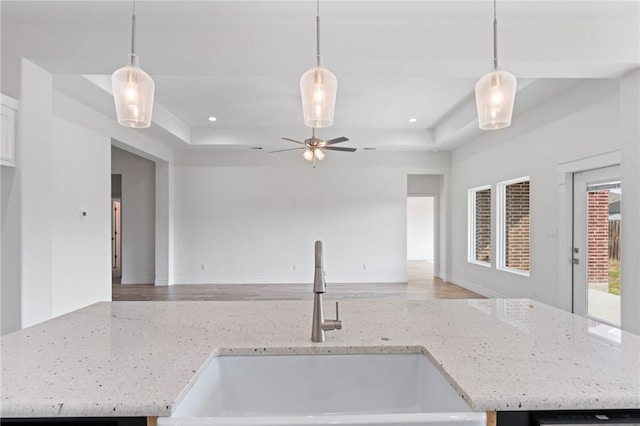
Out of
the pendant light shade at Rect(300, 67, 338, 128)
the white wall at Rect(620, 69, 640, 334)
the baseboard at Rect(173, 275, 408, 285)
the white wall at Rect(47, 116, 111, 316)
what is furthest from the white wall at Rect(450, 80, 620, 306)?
the white wall at Rect(47, 116, 111, 316)

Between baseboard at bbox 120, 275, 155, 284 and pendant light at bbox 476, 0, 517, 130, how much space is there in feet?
23.3

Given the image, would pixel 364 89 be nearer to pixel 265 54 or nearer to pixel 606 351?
pixel 265 54

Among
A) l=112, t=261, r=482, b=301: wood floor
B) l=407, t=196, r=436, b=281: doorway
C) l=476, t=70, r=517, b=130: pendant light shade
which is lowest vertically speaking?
l=112, t=261, r=482, b=301: wood floor

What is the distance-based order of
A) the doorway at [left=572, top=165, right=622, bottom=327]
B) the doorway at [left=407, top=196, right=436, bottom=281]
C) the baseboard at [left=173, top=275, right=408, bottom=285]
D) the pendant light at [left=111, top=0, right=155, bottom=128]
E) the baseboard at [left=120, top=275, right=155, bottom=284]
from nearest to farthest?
1. the pendant light at [left=111, top=0, right=155, bottom=128]
2. the doorway at [left=572, top=165, right=622, bottom=327]
3. the baseboard at [left=120, top=275, right=155, bottom=284]
4. the baseboard at [left=173, top=275, right=408, bottom=285]
5. the doorway at [left=407, top=196, right=436, bottom=281]

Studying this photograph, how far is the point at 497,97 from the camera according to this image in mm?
1466

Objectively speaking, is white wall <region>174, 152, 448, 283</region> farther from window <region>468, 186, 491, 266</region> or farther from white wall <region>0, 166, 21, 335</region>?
white wall <region>0, 166, 21, 335</region>

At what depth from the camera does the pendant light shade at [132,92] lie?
142 centimetres

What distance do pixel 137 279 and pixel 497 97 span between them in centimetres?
733

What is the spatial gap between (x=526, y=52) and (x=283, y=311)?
267 centimetres

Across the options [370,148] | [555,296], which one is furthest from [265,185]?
[555,296]

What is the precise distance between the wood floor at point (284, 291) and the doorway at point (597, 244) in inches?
73.8

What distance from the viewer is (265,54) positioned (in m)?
2.66

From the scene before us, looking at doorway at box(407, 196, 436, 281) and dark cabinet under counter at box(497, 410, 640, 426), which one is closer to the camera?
dark cabinet under counter at box(497, 410, 640, 426)

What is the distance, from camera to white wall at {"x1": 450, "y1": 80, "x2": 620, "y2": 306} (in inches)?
139
